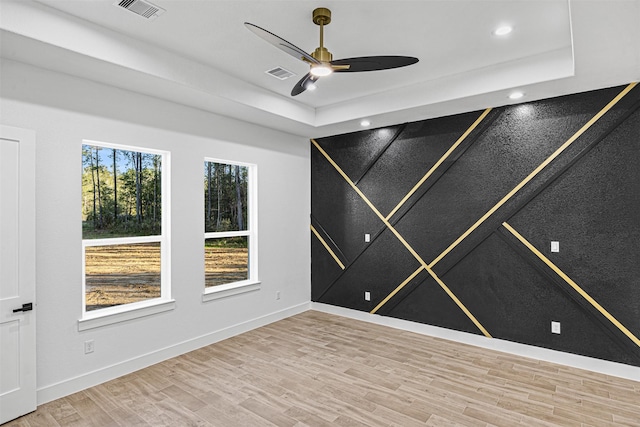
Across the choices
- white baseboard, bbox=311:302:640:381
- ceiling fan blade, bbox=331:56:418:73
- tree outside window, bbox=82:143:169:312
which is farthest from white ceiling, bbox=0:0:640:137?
white baseboard, bbox=311:302:640:381

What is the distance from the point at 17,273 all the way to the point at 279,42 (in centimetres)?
262

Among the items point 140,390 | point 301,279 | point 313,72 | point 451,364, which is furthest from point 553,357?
point 140,390

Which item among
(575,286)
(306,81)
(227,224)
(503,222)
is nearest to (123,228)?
(227,224)

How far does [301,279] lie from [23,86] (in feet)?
13.2

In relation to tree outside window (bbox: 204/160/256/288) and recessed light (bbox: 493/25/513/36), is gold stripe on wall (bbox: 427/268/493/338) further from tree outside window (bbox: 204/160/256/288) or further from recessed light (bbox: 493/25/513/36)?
recessed light (bbox: 493/25/513/36)

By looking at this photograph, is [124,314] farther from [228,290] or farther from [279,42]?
[279,42]

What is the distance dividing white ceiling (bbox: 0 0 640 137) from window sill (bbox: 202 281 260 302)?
7.13ft

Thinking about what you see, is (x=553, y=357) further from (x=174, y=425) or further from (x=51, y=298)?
(x=51, y=298)

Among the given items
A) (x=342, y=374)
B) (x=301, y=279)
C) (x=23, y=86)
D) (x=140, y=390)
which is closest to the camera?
(x=23, y=86)

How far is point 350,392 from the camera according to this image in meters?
A: 3.13

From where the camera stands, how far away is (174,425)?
2652 mm

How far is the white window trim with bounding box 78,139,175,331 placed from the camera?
3.29 m

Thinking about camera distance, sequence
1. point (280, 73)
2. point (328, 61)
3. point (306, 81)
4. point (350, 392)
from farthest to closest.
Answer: point (280, 73) → point (350, 392) → point (306, 81) → point (328, 61)

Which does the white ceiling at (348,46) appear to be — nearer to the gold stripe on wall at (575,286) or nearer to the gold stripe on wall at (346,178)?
the gold stripe on wall at (346,178)
